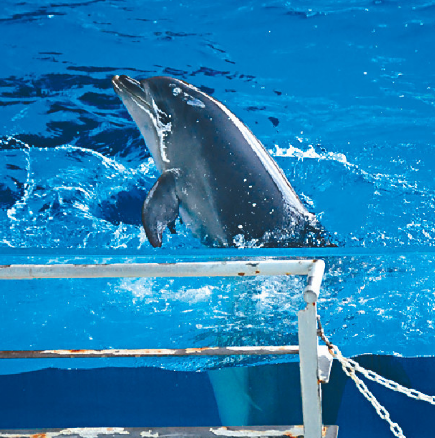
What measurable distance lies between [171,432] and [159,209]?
310cm

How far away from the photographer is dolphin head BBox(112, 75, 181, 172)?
16.8 feet

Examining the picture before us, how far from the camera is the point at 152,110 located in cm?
522

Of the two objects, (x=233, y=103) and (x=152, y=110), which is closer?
(x=152, y=110)

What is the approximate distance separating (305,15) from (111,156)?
139 inches

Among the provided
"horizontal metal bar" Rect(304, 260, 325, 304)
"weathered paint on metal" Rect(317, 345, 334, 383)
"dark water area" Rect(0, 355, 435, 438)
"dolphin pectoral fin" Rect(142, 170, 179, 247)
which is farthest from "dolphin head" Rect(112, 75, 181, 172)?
"horizontal metal bar" Rect(304, 260, 325, 304)

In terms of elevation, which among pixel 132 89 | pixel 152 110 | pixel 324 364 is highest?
pixel 132 89

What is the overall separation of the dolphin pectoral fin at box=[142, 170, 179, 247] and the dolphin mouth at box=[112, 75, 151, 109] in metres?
0.90

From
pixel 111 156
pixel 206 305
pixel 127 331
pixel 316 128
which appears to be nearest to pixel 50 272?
pixel 206 305

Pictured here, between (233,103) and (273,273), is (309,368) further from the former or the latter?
(233,103)

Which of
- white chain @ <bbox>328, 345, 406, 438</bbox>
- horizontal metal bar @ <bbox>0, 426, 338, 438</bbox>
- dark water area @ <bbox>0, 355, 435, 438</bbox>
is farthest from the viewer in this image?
dark water area @ <bbox>0, 355, 435, 438</bbox>

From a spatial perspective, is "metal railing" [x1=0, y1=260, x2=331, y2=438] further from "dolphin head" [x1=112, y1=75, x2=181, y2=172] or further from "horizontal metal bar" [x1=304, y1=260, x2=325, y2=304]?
"dolphin head" [x1=112, y1=75, x2=181, y2=172]

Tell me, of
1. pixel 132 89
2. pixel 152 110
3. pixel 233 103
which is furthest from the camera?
pixel 233 103

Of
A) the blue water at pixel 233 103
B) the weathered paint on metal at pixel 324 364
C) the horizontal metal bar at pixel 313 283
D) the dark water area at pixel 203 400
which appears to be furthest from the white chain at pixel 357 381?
the blue water at pixel 233 103

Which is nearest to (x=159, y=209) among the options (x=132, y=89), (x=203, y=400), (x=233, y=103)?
(x=132, y=89)
